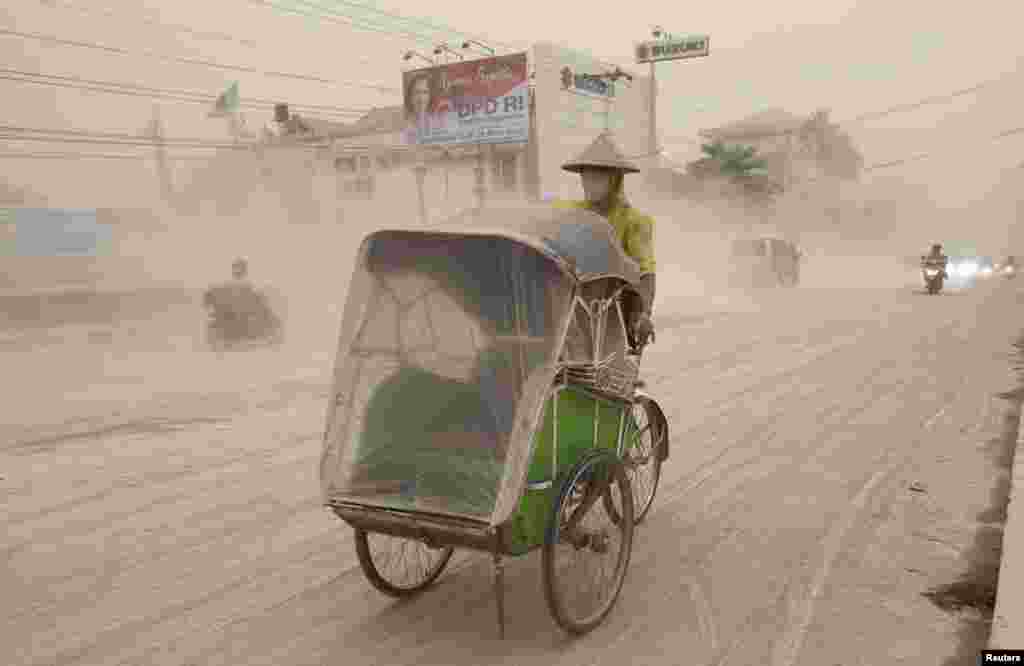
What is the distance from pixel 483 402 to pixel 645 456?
1659 mm

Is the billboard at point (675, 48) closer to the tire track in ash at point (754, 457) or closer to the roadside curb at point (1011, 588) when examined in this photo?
the tire track in ash at point (754, 457)

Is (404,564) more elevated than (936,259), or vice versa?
(936,259)

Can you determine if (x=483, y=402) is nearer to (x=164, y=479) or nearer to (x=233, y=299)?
(x=164, y=479)

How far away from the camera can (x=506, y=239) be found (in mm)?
3393

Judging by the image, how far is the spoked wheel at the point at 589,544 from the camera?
3.40m

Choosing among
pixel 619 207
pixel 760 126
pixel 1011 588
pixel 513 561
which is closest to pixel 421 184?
pixel 619 207

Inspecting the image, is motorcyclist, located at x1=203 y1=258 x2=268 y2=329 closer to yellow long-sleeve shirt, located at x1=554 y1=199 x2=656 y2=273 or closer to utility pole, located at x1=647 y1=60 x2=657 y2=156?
yellow long-sleeve shirt, located at x1=554 y1=199 x2=656 y2=273

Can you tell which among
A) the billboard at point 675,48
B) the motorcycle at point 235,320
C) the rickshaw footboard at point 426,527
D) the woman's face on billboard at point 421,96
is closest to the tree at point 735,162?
the billboard at point 675,48

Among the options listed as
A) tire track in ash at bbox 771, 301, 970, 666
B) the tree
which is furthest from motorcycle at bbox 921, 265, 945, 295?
the tree

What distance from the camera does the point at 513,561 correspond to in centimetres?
437

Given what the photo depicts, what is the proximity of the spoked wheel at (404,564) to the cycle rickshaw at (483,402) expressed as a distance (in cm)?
12

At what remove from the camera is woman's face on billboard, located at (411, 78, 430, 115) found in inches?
1319

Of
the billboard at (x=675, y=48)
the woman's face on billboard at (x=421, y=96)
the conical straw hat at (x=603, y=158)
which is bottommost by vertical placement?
the conical straw hat at (x=603, y=158)

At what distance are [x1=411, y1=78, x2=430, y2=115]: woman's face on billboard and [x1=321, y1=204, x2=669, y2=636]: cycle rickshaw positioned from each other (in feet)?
103
